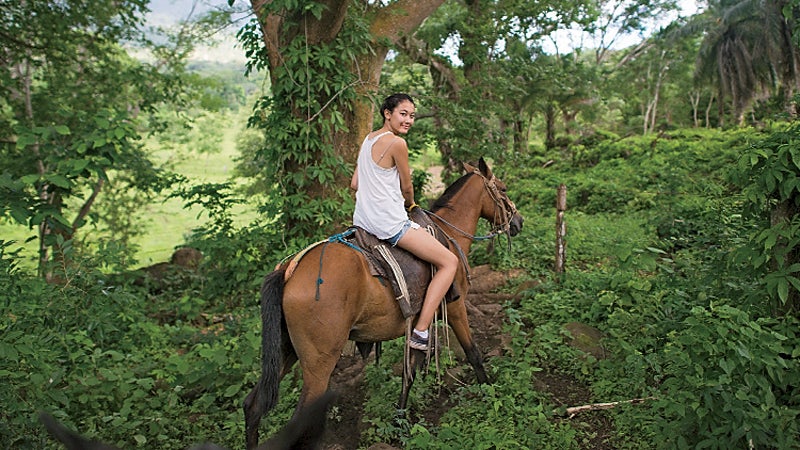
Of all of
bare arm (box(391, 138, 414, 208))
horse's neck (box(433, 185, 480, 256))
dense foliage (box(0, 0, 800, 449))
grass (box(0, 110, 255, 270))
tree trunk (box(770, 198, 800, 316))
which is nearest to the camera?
dense foliage (box(0, 0, 800, 449))

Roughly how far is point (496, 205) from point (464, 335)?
1.35m

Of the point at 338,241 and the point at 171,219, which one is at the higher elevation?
the point at 338,241

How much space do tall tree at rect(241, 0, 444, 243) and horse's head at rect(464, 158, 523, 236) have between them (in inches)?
71.0

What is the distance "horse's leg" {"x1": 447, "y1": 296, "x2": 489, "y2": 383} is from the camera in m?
4.55

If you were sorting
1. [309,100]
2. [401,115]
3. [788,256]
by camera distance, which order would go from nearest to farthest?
[788,256] < [401,115] < [309,100]

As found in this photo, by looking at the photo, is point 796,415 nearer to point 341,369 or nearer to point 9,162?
point 341,369

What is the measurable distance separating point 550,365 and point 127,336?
4.88 m

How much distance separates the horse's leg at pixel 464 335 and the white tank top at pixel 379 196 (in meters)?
1.20

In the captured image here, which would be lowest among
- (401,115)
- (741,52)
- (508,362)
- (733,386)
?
(508,362)

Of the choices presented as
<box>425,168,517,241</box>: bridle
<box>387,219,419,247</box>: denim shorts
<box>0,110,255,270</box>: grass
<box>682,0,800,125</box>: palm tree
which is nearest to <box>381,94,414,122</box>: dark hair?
<box>387,219,419,247</box>: denim shorts

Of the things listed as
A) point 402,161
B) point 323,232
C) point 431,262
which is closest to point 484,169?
point 431,262

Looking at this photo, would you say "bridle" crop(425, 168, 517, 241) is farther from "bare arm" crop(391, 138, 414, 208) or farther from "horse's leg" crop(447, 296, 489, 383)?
"bare arm" crop(391, 138, 414, 208)

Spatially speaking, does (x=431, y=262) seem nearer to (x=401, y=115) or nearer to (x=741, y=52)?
(x=401, y=115)

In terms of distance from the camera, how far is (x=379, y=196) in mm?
3707
